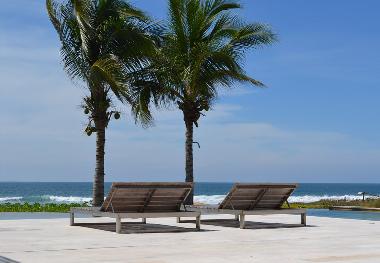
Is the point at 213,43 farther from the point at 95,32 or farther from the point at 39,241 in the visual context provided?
the point at 39,241

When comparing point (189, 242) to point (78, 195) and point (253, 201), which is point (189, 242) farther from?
point (78, 195)

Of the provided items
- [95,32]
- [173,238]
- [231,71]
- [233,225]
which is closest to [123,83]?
[95,32]

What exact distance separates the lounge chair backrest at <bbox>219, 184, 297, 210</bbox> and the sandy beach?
16.1 inches

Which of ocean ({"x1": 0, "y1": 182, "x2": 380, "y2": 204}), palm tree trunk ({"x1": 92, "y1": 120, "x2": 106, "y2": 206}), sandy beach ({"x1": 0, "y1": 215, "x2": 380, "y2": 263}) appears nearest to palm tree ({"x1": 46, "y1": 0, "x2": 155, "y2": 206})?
palm tree trunk ({"x1": 92, "y1": 120, "x2": 106, "y2": 206})

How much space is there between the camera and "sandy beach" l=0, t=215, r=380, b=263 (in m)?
8.13

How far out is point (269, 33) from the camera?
20.5m

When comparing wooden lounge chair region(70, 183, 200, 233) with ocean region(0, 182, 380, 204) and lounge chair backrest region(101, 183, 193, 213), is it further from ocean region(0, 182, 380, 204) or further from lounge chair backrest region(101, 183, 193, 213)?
ocean region(0, 182, 380, 204)

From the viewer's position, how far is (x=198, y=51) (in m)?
19.9

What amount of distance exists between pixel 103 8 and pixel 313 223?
8.20 metres

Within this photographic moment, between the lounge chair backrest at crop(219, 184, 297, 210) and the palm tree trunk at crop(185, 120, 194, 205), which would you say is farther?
the palm tree trunk at crop(185, 120, 194, 205)

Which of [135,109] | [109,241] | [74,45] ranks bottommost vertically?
[109,241]

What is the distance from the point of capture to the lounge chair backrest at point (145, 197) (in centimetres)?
1131

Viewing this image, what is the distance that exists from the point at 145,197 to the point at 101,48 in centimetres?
764

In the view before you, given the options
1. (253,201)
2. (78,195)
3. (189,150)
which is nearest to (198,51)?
(189,150)
